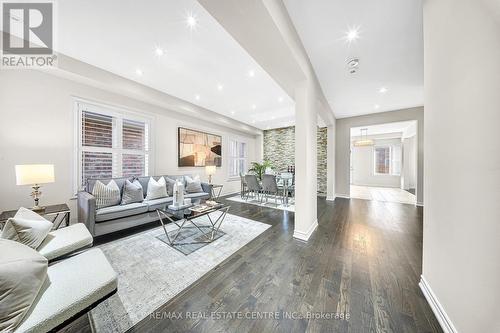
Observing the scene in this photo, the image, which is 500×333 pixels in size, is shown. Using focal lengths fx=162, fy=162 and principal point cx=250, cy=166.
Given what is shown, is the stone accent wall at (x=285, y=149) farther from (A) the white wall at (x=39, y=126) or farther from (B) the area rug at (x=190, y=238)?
(A) the white wall at (x=39, y=126)

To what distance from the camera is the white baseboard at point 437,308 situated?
3.67 ft

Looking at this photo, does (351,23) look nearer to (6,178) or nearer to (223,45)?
(223,45)

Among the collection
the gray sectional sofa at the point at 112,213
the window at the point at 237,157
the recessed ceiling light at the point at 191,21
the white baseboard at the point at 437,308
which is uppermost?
the recessed ceiling light at the point at 191,21

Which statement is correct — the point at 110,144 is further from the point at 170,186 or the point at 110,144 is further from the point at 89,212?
the point at 89,212

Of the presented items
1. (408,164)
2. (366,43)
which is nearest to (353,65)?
(366,43)

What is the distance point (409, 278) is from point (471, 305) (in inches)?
35.3

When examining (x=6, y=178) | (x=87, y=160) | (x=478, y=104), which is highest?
(x=478, y=104)

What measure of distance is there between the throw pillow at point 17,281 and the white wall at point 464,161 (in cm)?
229

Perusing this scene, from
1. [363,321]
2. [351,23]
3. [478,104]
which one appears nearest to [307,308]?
[363,321]

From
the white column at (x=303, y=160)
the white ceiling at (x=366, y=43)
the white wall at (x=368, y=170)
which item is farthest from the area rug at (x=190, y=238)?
the white wall at (x=368, y=170)

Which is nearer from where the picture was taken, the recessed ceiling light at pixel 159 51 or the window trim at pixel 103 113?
the recessed ceiling light at pixel 159 51

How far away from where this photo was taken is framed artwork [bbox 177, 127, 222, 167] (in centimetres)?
462

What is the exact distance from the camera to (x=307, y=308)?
1.35 meters

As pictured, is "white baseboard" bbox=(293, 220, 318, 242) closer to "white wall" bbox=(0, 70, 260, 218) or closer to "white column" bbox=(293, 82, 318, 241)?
"white column" bbox=(293, 82, 318, 241)
